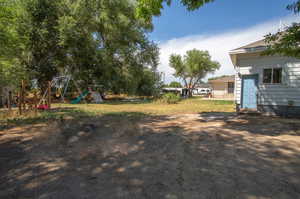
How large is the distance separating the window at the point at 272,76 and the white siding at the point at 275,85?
15cm

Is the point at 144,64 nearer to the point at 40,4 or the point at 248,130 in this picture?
the point at 40,4

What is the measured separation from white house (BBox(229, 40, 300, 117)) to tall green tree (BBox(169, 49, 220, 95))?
90.7 ft

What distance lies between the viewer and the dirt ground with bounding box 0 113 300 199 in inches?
78.5

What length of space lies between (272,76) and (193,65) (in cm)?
2852

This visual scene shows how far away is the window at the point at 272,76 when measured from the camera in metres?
7.26

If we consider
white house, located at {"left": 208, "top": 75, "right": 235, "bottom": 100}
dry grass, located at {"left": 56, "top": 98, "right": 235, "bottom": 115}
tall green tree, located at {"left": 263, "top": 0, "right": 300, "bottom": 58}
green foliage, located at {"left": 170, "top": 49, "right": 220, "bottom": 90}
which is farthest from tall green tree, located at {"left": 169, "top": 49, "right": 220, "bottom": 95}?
tall green tree, located at {"left": 263, "top": 0, "right": 300, "bottom": 58}

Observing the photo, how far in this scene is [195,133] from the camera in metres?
4.48

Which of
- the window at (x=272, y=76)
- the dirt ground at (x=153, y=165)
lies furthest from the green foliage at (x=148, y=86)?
the dirt ground at (x=153, y=165)

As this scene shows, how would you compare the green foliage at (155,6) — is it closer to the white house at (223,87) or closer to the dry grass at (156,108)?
the dry grass at (156,108)

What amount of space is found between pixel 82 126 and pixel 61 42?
1218 cm

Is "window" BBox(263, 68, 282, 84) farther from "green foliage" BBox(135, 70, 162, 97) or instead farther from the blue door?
"green foliage" BBox(135, 70, 162, 97)

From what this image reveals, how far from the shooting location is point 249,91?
26.2 ft

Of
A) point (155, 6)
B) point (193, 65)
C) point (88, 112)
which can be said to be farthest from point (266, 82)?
point (193, 65)

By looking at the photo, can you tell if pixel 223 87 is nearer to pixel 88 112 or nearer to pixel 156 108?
pixel 156 108
